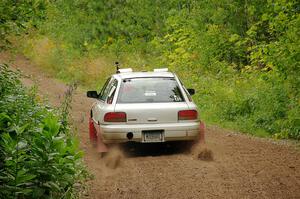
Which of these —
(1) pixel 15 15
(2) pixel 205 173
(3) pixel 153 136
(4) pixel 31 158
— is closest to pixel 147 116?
(3) pixel 153 136

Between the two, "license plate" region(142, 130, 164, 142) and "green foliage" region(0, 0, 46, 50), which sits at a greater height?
"green foliage" region(0, 0, 46, 50)

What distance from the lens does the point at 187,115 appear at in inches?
429

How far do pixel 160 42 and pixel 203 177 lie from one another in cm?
2288

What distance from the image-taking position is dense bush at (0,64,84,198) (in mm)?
6078

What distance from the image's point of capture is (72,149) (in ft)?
23.9

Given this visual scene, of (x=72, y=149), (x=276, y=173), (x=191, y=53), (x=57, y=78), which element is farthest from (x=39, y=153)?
(x=57, y=78)

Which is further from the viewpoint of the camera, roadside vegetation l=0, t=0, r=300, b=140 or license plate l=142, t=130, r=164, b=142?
roadside vegetation l=0, t=0, r=300, b=140

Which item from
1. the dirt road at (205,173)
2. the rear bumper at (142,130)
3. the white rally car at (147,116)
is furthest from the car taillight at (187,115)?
the dirt road at (205,173)

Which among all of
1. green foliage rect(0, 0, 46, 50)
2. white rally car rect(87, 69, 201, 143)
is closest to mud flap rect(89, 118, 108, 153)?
white rally car rect(87, 69, 201, 143)

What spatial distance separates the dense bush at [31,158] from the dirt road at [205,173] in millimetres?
1305

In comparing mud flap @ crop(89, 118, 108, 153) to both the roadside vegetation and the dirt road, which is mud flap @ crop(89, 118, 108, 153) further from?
the roadside vegetation

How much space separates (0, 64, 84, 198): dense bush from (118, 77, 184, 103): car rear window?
12.1 ft

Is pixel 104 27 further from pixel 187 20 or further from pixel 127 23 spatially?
pixel 187 20

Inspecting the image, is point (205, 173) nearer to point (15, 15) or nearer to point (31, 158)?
point (31, 158)
